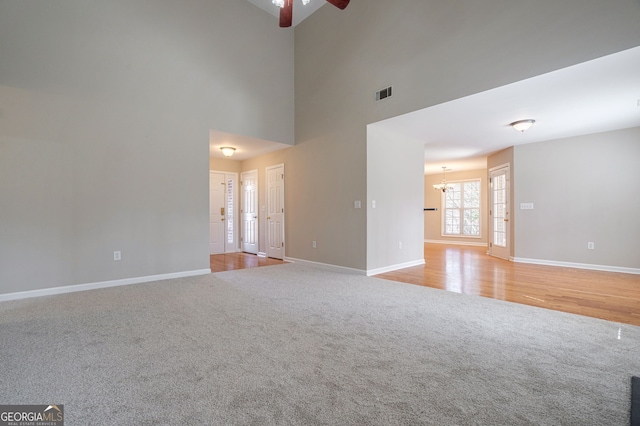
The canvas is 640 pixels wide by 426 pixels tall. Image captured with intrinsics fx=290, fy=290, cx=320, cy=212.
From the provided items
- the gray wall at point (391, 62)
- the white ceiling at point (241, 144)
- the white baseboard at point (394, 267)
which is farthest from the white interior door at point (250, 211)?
the white baseboard at point (394, 267)

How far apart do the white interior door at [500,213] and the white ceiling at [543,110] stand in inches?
35.1

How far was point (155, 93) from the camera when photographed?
4.74m

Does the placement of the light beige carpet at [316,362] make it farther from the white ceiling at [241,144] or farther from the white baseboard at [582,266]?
the white baseboard at [582,266]

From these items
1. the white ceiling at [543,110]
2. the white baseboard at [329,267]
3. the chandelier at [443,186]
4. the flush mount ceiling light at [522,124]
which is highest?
the white ceiling at [543,110]

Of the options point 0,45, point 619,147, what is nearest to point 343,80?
point 0,45

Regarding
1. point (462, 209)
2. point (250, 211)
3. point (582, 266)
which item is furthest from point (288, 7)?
point (462, 209)

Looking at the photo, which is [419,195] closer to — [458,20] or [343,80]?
[343,80]

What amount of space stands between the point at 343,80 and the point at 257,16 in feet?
7.69

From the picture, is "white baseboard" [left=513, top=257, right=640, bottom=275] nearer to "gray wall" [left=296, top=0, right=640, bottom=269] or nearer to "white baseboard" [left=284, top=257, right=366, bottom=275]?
"gray wall" [left=296, top=0, right=640, bottom=269]

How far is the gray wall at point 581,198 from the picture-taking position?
5.21m

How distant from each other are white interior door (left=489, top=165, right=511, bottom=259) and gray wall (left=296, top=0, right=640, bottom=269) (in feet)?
7.94

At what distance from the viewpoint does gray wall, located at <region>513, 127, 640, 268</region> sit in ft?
17.1

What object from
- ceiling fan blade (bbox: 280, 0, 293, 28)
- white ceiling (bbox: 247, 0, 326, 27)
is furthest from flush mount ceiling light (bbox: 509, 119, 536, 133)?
white ceiling (bbox: 247, 0, 326, 27)

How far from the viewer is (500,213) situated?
7.23 m
